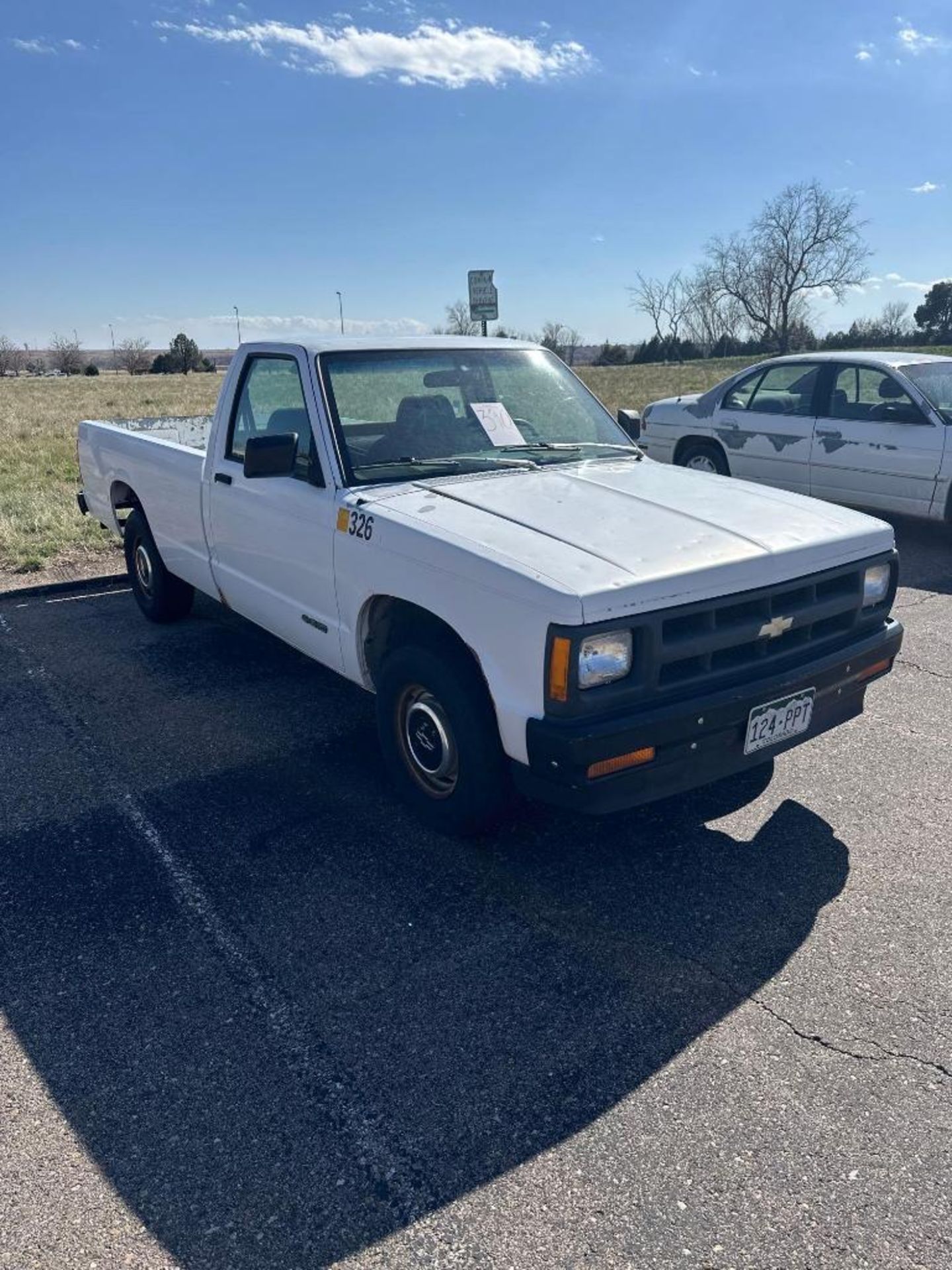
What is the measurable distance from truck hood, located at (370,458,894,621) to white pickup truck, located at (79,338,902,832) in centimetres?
1

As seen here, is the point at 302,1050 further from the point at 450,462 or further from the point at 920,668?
the point at 920,668

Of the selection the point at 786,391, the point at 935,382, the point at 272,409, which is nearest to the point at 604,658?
the point at 272,409

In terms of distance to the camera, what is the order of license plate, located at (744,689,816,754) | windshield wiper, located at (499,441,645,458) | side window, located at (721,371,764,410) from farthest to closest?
1. side window, located at (721,371,764,410)
2. windshield wiper, located at (499,441,645,458)
3. license plate, located at (744,689,816,754)

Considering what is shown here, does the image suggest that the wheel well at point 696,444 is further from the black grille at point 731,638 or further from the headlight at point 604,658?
the headlight at point 604,658

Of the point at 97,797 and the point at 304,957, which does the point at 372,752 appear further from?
the point at 304,957

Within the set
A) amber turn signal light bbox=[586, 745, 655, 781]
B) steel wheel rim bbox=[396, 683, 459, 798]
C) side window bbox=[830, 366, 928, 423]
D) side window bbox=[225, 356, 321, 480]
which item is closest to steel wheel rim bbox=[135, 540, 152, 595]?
side window bbox=[225, 356, 321, 480]

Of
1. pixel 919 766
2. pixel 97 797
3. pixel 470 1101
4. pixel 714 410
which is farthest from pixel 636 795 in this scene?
pixel 714 410

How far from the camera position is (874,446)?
8.39m

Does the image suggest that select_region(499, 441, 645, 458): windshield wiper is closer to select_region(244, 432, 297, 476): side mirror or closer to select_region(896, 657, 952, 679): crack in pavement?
select_region(244, 432, 297, 476): side mirror

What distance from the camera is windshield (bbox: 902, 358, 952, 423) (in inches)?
323

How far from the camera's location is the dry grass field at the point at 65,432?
838 cm

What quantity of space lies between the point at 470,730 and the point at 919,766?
88.8 inches

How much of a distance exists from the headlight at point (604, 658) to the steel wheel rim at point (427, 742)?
68 centimetres

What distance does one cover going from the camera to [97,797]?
4.16m
